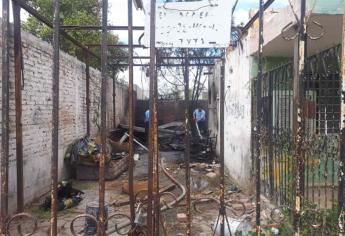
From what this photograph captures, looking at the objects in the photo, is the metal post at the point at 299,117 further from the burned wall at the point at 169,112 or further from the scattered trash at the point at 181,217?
the burned wall at the point at 169,112

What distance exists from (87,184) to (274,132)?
4.80 metres

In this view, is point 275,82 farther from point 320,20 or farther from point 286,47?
point 320,20

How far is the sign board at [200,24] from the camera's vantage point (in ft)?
10.1

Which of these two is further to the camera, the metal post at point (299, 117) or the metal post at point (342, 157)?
the metal post at point (299, 117)

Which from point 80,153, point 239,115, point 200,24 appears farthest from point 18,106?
point 239,115

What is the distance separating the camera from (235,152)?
30.6 ft

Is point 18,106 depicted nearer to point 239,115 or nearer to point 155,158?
point 155,158

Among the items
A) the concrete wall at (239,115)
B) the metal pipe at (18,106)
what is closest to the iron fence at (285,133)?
the concrete wall at (239,115)

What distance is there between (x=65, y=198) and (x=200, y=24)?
5.03 m

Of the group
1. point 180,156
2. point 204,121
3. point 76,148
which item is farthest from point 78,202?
point 204,121

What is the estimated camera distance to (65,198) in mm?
7176

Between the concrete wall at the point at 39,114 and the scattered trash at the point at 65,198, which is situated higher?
the concrete wall at the point at 39,114

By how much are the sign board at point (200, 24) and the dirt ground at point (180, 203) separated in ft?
7.25

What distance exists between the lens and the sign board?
10.1ft
